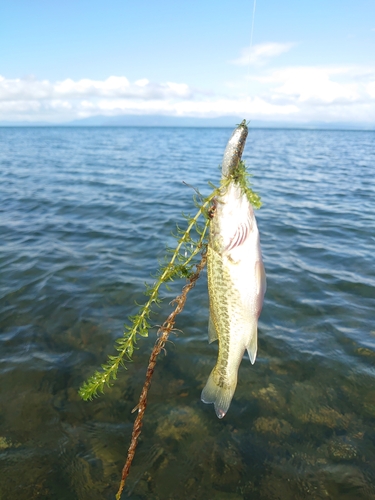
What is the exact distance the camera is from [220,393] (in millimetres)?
3875

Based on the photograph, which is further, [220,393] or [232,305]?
[220,393]

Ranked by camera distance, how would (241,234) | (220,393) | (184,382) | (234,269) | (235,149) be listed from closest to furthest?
(235,149) < (241,234) < (234,269) < (220,393) < (184,382)

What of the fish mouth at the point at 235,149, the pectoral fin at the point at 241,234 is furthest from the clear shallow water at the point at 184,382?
the fish mouth at the point at 235,149

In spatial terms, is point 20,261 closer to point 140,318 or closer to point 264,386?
point 264,386

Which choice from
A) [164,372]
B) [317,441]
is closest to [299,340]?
[317,441]

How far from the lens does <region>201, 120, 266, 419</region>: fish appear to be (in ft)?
10.1

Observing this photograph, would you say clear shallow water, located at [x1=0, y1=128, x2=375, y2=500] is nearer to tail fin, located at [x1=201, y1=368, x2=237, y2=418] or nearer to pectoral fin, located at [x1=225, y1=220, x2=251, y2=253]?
tail fin, located at [x1=201, y1=368, x2=237, y2=418]

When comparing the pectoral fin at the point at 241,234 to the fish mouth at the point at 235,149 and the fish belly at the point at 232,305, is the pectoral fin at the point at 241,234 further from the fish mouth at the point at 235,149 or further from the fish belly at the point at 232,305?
the fish mouth at the point at 235,149

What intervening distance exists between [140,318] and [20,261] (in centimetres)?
971

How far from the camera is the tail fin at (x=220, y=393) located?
12.6 ft

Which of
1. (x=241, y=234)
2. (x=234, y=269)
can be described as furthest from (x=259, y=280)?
(x=241, y=234)

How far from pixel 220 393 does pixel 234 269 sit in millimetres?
1468

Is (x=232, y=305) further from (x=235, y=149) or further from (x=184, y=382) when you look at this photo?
(x=184, y=382)

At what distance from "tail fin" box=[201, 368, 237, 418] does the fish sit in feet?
0.51
